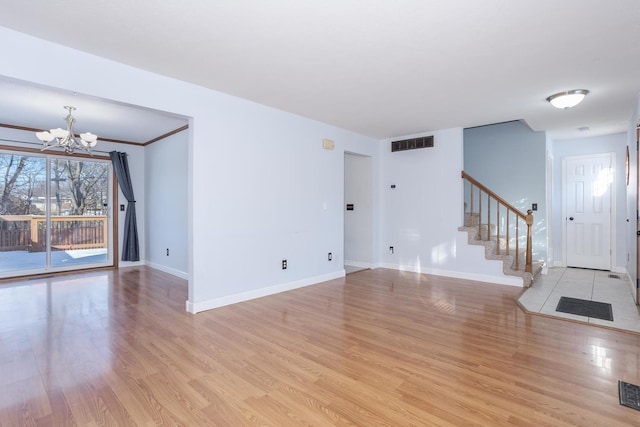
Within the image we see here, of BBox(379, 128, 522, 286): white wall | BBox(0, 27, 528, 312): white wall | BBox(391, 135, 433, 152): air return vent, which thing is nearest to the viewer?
BBox(0, 27, 528, 312): white wall

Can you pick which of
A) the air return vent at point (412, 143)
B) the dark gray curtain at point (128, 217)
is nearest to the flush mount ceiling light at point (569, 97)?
the air return vent at point (412, 143)

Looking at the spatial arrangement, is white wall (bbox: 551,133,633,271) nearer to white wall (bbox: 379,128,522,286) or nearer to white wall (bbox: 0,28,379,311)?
white wall (bbox: 379,128,522,286)

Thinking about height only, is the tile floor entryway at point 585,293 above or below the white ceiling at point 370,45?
below

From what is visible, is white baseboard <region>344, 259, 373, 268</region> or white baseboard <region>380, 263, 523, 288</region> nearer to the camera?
white baseboard <region>380, 263, 523, 288</region>

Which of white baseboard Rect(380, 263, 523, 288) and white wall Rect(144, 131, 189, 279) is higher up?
white wall Rect(144, 131, 189, 279)

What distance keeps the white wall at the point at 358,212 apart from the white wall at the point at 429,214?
1.00ft

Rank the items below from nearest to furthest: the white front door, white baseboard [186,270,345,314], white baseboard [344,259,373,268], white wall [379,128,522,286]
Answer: white baseboard [186,270,345,314] < white wall [379,128,522,286] < the white front door < white baseboard [344,259,373,268]

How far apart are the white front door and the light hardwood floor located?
3.55 m

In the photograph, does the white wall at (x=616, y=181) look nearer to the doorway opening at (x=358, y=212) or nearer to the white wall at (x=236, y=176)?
the doorway opening at (x=358, y=212)

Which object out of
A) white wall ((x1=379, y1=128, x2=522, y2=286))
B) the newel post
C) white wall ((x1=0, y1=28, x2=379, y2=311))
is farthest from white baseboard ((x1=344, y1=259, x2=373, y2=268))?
the newel post

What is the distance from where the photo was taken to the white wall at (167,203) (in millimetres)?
5598

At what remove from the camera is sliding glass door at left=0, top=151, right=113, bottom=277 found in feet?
18.2

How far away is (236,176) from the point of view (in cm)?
405

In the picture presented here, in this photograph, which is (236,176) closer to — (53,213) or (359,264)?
(359,264)
